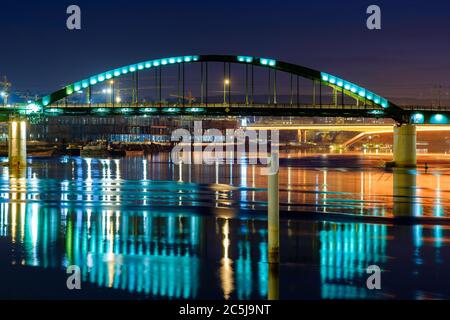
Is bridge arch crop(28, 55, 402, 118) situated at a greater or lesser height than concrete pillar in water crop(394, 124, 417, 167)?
greater

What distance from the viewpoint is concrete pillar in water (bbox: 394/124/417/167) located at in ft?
334

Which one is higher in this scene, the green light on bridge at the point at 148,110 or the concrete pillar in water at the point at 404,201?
the green light on bridge at the point at 148,110

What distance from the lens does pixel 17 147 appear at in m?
86.6

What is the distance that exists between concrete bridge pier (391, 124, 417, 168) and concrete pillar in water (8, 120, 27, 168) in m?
49.1

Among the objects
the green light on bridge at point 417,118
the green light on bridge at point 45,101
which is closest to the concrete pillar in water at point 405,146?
the green light on bridge at point 417,118

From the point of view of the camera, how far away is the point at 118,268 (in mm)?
18656

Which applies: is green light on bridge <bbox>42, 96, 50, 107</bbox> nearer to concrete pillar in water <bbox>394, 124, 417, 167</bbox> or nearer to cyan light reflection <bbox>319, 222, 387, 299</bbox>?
concrete pillar in water <bbox>394, 124, 417, 167</bbox>

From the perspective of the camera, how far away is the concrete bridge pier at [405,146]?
334 ft

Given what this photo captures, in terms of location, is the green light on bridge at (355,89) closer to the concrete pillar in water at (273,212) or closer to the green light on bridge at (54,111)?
the green light on bridge at (54,111)

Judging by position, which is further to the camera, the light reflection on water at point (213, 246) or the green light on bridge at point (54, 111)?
the green light on bridge at point (54, 111)

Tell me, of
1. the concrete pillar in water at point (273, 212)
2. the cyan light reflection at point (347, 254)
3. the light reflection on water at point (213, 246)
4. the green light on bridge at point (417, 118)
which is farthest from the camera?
the green light on bridge at point (417, 118)

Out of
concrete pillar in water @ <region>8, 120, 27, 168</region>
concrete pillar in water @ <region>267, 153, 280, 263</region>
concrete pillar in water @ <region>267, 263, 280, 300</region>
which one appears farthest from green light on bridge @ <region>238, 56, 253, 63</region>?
concrete pillar in water @ <region>267, 263, 280, 300</region>

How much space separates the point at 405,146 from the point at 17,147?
54641mm
